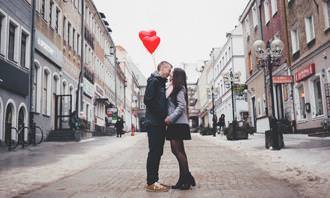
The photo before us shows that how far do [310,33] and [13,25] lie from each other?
15.6 meters

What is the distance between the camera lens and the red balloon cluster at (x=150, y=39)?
1416 centimetres

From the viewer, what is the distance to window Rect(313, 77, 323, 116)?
20.8 meters

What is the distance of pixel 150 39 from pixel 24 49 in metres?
8.69

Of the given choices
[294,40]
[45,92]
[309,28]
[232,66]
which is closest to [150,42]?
[45,92]

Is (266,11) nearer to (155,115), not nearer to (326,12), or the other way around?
(326,12)

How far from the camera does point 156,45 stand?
46.6 ft

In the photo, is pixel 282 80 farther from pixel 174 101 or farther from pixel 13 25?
pixel 174 101

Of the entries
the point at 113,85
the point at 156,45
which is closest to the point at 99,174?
the point at 156,45

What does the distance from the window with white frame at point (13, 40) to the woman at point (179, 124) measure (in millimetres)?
14169

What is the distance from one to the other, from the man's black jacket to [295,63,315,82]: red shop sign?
56.1 ft

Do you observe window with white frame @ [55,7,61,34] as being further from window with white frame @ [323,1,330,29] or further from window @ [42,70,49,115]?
window with white frame @ [323,1,330,29]

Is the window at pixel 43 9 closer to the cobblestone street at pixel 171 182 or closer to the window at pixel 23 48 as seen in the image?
the window at pixel 23 48

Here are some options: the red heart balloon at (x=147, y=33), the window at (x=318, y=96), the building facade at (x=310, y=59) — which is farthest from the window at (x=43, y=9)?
the window at (x=318, y=96)

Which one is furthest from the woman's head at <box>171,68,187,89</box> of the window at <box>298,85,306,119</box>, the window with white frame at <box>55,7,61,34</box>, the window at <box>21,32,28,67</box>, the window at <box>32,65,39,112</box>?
the window with white frame at <box>55,7,61,34</box>
